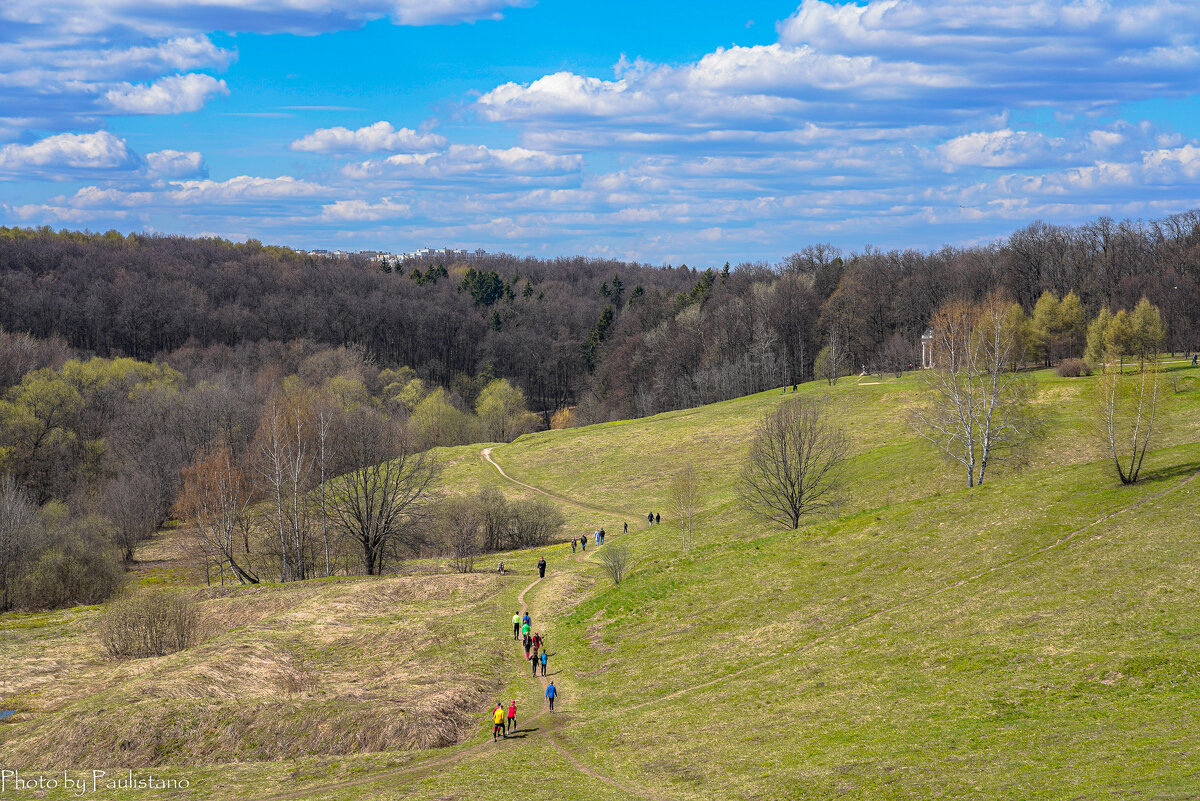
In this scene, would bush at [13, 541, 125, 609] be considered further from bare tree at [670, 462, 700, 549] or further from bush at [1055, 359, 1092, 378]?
bush at [1055, 359, 1092, 378]

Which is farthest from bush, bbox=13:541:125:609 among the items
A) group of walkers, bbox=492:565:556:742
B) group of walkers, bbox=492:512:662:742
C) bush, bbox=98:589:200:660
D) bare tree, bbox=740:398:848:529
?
bare tree, bbox=740:398:848:529

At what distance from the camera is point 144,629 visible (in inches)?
1318

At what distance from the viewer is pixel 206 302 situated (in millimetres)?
155500

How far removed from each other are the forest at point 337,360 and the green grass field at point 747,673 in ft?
50.9

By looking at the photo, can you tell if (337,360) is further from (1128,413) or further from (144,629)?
(1128,413)

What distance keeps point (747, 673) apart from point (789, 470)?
70.7 ft

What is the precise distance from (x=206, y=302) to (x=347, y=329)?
2678 centimetres

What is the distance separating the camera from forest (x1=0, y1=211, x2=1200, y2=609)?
58.7 metres

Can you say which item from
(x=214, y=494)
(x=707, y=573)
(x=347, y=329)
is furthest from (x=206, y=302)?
(x=707, y=573)

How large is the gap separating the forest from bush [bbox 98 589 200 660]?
1791 cm

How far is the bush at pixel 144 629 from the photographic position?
33438mm

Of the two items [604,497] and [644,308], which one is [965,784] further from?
[644,308]

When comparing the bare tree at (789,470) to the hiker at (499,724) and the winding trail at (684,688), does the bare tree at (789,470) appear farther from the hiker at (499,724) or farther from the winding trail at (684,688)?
the hiker at (499,724)

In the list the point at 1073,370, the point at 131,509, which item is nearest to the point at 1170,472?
the point at 1073,370
